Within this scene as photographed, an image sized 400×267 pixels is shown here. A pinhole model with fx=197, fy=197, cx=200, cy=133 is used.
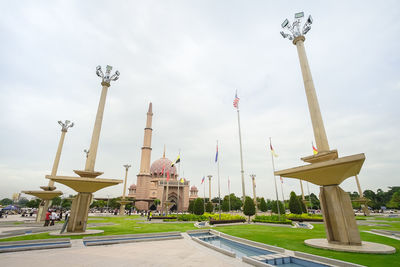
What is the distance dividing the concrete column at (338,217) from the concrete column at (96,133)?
16238 millimetres

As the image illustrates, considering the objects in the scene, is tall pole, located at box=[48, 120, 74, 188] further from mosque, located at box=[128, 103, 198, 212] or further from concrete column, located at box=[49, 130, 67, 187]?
mosque, located at box=[128, 103, 198, 212]

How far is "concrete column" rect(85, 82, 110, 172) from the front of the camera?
15964 millimetres

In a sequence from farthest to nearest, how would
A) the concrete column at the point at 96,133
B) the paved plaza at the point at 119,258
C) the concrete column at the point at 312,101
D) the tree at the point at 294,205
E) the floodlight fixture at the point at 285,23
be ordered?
the tree at the point at 294,205, the concrete column at the point at 96,133, the floodlight fixture at the point at 285,23, the concrete column at the point at 312,101, the paved plaza at the point at 119,258

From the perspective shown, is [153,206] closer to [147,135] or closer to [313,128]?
[147,135]

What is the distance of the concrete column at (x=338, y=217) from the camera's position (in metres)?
9.14

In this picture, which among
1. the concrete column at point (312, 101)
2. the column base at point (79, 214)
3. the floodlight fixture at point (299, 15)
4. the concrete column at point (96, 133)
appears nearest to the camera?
the concrete column at point (312, 101)

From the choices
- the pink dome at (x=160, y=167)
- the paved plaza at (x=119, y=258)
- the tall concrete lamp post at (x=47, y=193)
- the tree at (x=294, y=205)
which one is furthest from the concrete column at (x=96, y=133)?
the pink dome at (x=160, y=167)

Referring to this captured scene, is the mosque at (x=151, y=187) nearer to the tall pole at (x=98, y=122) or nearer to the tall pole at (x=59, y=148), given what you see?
the tall pole at (x=59, y=148)

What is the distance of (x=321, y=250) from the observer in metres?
8.47

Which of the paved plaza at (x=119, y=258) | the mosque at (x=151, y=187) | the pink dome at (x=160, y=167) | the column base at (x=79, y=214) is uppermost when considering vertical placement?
the pink dome at (x=160, y=167)

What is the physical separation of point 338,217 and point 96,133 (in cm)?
1783

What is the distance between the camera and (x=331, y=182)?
33.2ft

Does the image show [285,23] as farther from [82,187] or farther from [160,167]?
[160,167]

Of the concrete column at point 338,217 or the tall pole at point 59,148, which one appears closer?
the concrete column at point 338,217
